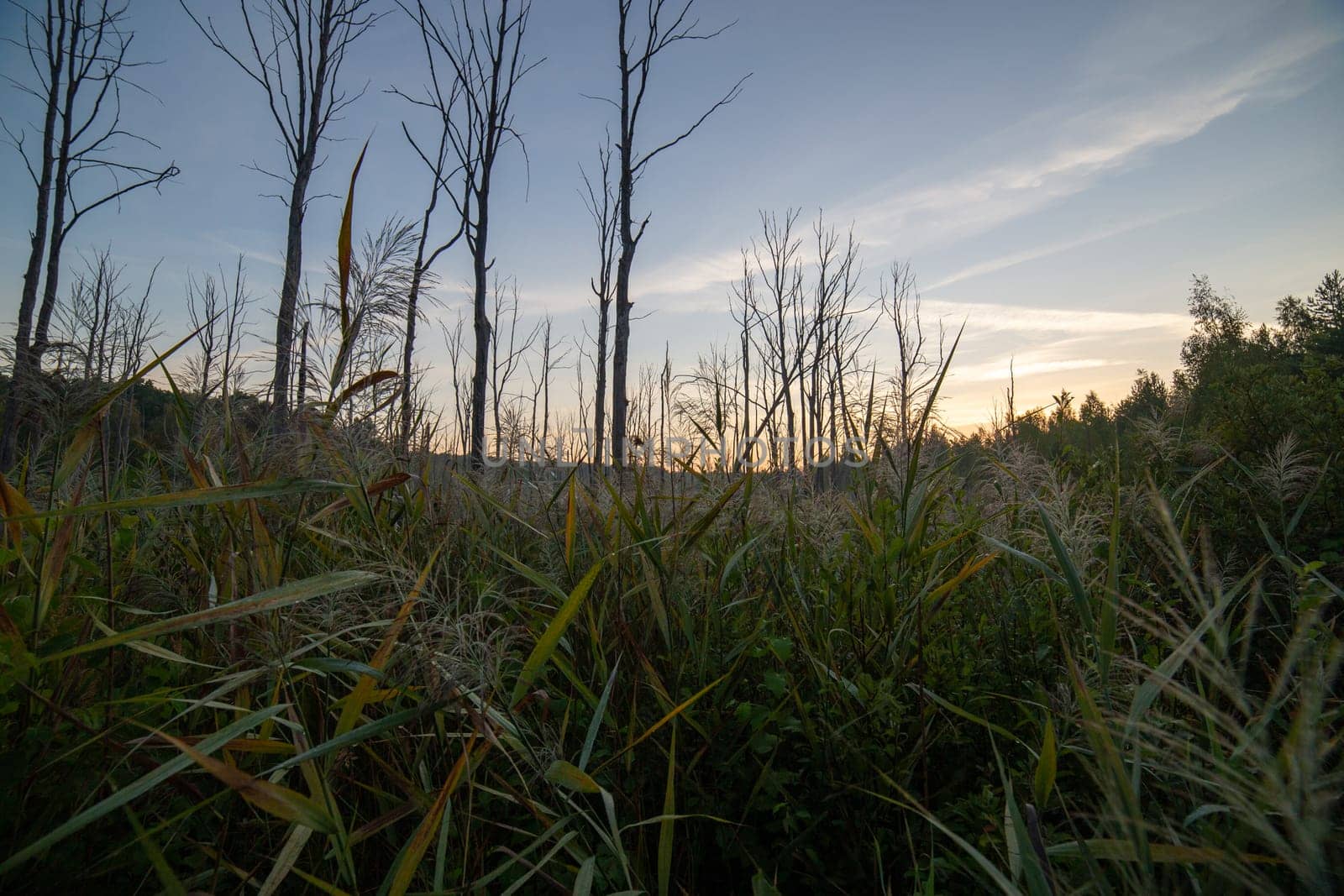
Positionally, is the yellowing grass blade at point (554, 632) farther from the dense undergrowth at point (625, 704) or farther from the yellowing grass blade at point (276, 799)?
the yellowing grass blade at point (276, 799)

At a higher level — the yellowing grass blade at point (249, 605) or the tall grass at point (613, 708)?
the yellowing grass blade at point (249, 605)

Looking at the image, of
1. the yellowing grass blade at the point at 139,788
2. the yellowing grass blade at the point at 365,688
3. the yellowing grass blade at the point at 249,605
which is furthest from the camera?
the yellowing grass blade at the point at 365,688

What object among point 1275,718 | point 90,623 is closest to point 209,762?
point 90,623

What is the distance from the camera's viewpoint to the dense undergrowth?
32.5 inches

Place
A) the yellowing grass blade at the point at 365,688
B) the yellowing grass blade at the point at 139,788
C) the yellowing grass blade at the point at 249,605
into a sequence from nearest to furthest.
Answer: the yellowing grass blade at the point at 139,788
the yellowing grass blade at the point at 249,605
the yellowing grass blade at the point at 365,688

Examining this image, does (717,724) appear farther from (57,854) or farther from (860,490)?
(860,490)

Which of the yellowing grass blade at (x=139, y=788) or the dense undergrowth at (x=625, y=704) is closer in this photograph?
the yellowing grass blade at (x=139, y=788)

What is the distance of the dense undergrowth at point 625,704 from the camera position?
83 cm

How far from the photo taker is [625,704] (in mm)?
1478

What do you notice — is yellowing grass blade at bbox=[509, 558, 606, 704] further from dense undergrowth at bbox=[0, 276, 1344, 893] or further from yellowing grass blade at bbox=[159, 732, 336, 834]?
yellowing grass blade at bbox=[159, 732, 336, 834]

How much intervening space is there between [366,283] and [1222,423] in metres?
5.14

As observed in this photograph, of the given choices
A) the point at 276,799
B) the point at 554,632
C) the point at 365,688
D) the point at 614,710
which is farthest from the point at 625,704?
the point at 276,799

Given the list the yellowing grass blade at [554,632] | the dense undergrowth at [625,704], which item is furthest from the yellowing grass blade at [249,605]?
the yellowing grass blade at [554,632]

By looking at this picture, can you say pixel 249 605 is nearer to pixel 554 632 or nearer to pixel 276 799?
pixel 276 799
